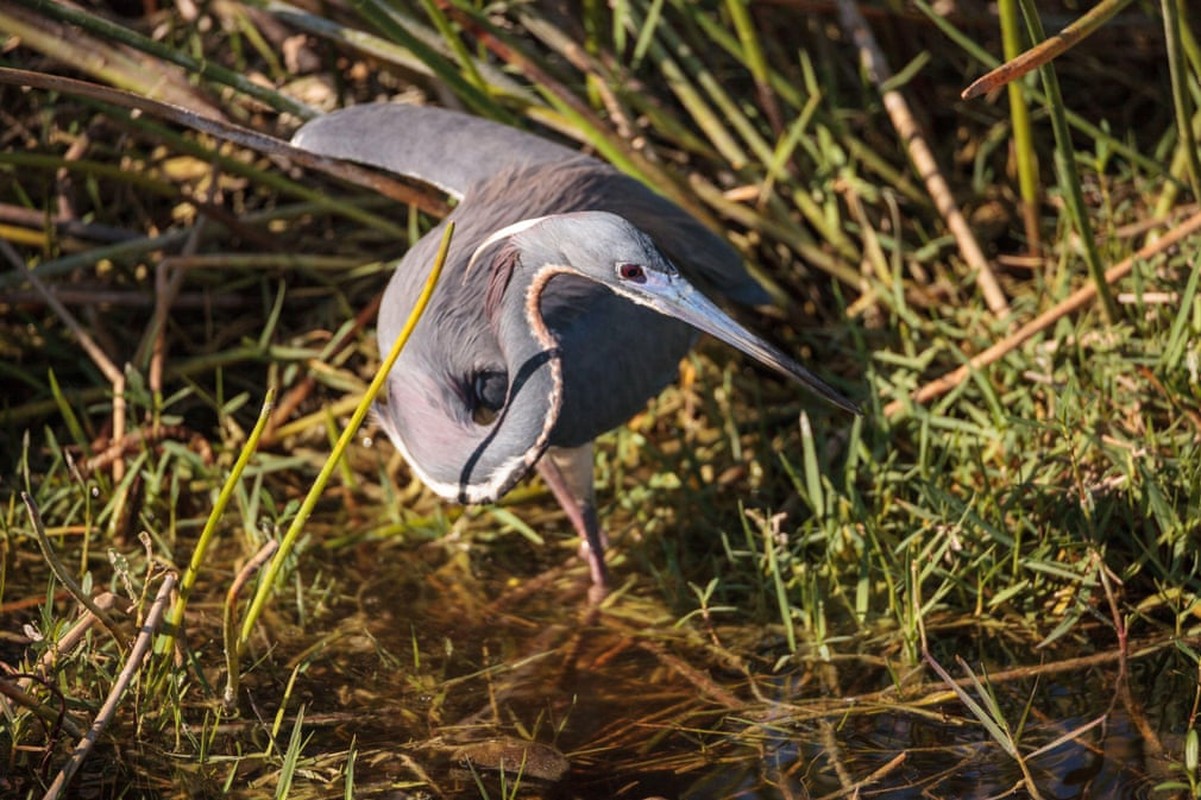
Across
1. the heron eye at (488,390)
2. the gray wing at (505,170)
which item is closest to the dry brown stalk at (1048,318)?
the gray wing at (505,170)

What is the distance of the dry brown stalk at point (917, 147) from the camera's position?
3697mm

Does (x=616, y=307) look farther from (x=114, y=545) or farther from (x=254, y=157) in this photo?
(x=254, y=157)

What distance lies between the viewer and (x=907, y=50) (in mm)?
4219

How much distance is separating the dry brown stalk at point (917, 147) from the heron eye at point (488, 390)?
1.31m

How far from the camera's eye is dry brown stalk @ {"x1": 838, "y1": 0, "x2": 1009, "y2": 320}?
12.1ft

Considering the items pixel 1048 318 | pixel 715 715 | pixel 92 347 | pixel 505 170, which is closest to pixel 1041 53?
pixel 1048 318

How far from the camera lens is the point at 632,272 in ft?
8.67

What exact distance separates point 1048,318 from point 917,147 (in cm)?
66

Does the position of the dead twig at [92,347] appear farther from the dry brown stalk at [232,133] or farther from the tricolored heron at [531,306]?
the tricolored heron at [531,306]

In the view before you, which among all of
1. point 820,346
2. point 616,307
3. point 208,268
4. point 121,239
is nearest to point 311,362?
point 208,268

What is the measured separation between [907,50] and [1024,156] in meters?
0.88

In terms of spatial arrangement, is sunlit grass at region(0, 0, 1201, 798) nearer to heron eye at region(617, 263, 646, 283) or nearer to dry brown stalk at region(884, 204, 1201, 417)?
dry brown stalk at region(884, 204, 1201, 417)

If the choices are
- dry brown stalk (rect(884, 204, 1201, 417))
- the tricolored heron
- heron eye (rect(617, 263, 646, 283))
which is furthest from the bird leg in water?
dry brown stalk (rect(884, 204, 1201, 417))

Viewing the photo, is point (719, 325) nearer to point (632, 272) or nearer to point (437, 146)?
point (632, 272)
